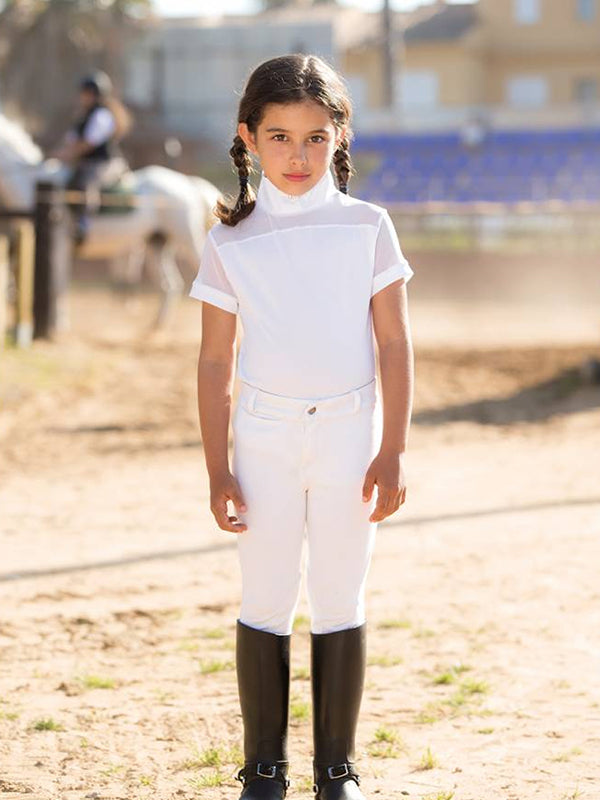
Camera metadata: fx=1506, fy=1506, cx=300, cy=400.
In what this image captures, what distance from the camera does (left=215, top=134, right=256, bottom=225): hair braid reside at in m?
3.20

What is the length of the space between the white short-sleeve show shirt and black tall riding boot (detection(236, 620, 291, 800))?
56cm

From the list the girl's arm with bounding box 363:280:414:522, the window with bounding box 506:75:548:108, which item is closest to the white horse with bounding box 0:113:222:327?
the girl's arm with bounding box 363:280:414:522

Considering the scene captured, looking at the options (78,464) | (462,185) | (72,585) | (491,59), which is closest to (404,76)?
(491,59)

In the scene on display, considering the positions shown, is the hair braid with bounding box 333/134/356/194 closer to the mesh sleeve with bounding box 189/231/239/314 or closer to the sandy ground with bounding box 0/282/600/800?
the mesh sleeve with bounding box 189/231/239/314

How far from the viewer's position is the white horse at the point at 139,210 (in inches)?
575

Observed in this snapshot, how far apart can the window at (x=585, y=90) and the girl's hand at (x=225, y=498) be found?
4340 centimetres

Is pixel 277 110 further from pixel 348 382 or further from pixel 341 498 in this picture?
pixel 341 498

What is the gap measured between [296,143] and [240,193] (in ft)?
0.66

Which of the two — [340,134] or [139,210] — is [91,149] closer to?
[139,210]

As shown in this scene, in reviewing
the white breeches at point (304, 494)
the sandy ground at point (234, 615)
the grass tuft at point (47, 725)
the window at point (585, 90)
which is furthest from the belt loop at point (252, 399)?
the window at point (585, 90)

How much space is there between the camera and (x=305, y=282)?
3135mm

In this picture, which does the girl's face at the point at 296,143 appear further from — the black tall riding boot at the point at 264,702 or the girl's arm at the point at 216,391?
the black tall riding boot at the point at 264,702

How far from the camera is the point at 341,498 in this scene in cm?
314

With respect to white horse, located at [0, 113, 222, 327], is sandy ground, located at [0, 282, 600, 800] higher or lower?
lower
